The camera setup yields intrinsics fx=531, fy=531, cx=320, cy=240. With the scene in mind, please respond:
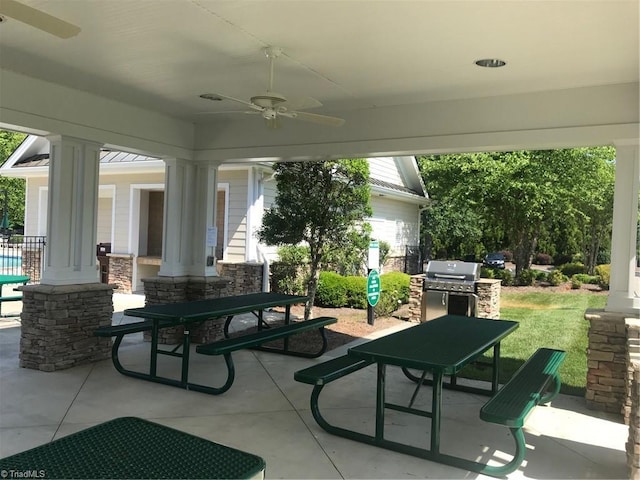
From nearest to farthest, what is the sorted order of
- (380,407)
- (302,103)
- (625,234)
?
(380,407), (302,103), (625,234)

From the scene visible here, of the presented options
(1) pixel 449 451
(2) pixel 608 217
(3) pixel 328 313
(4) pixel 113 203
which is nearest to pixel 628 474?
(1) pixel 449 451

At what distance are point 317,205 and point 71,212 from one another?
359 cm

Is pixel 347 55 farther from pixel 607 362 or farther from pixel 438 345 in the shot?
pixel 607 362

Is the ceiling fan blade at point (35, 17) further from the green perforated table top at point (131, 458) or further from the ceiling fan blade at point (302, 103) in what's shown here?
the green perforated table top at point (131, 458)

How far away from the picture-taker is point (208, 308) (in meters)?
5.98

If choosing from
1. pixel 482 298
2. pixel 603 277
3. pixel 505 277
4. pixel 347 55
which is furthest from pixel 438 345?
pixel 603 277

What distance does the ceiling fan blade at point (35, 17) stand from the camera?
2812 millimetres

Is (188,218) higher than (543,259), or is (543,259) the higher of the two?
(188,218)

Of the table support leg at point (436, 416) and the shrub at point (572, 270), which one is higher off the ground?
the shrub at point (572, 270)

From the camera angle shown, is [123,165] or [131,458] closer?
[131,458]

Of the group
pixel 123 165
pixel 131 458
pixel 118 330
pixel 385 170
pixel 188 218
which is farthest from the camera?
pixel 385 170

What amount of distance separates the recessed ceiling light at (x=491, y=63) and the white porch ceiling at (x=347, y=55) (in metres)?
0.09

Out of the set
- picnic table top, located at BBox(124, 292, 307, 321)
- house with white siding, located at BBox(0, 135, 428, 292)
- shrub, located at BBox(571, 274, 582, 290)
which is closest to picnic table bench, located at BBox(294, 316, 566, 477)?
picnic table top, located at BBox(124, 292, 307, 321)

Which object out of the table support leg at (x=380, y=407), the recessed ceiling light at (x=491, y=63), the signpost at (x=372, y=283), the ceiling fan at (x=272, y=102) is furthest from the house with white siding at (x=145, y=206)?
the table support leg at (x=380, y=407)
